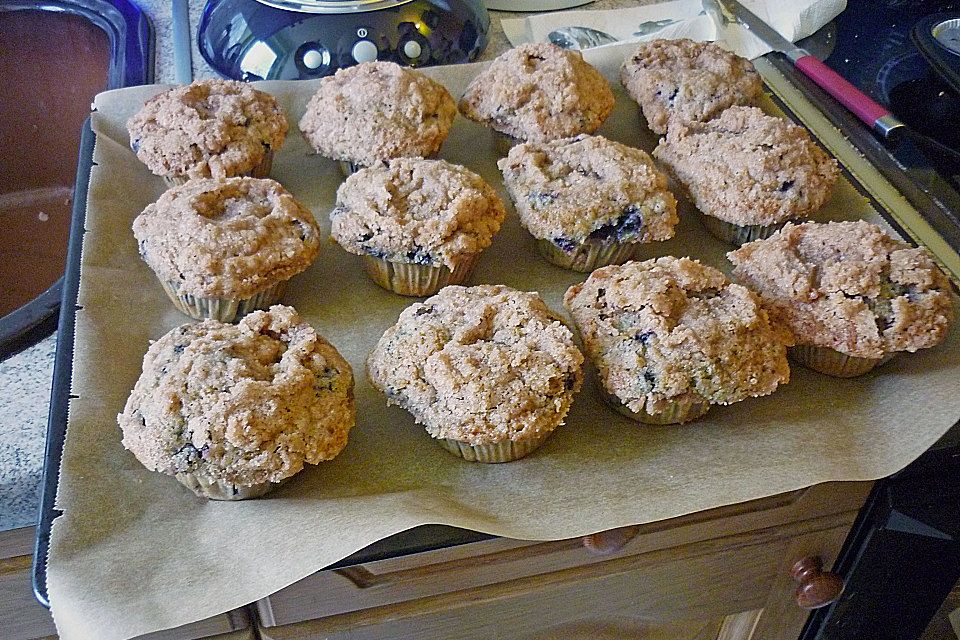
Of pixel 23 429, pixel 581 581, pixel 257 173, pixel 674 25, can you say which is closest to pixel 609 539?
pixel 581 581

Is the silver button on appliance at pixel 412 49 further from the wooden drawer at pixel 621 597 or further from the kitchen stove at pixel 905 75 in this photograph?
the wooden drawer at pixel 621 597

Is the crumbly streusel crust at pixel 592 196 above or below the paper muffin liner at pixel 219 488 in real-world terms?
above

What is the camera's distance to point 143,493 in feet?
3.52

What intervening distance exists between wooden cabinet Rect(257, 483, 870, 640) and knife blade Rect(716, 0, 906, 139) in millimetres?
798

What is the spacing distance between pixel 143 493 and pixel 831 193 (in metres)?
1.25

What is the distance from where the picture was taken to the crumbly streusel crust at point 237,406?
1030mm

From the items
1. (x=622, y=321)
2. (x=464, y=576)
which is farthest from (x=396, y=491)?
(x=622, y=321)

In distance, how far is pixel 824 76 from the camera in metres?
1.73

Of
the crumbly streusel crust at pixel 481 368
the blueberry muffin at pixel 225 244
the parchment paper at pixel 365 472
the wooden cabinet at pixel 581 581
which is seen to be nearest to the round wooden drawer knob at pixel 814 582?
the wooden cabinet at pixel 581 581

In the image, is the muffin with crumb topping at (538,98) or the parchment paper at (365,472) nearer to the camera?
the parchment paper at (365,472)

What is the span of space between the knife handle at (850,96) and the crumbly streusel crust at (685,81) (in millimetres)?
127

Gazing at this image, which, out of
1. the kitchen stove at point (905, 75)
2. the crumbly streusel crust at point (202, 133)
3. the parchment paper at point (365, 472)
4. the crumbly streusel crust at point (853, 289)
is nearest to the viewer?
the parchment paper at point (365, 472)

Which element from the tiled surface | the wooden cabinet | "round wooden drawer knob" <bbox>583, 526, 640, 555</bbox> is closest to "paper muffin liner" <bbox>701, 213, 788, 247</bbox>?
the wooden cabinet

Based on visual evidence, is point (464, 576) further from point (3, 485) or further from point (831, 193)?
point (831, 193)
